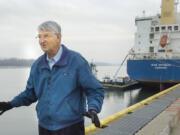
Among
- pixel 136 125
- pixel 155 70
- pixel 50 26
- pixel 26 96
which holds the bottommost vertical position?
pixel 155 70

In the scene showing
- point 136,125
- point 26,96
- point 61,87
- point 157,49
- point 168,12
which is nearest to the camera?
point 61,87

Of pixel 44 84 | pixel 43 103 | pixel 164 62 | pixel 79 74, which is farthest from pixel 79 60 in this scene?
pixel 164 62

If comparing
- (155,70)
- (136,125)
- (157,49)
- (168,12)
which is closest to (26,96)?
(136,125)

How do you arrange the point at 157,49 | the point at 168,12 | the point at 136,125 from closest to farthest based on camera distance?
the point at 136,125 → the point at 157,49 → the point at 168,12

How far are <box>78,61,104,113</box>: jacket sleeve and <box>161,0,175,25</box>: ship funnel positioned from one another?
2319cm

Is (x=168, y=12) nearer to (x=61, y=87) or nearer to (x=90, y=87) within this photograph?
(x=90, y=87)

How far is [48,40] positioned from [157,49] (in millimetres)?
21787

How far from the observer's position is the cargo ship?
63.2 feet

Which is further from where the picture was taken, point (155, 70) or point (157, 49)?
point (157, 49)

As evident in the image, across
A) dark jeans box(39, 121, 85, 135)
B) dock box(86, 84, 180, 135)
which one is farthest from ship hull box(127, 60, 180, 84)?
dark jeans box(39, 121, 85, 135)

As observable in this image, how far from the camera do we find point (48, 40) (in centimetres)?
151

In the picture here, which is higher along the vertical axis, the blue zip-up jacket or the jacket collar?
the jacket collar

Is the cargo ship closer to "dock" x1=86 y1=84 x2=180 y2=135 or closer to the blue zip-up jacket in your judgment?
"dock" x1=86 y1=84 x2=180 y2=135

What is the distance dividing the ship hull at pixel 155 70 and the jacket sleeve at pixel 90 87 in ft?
62.2
